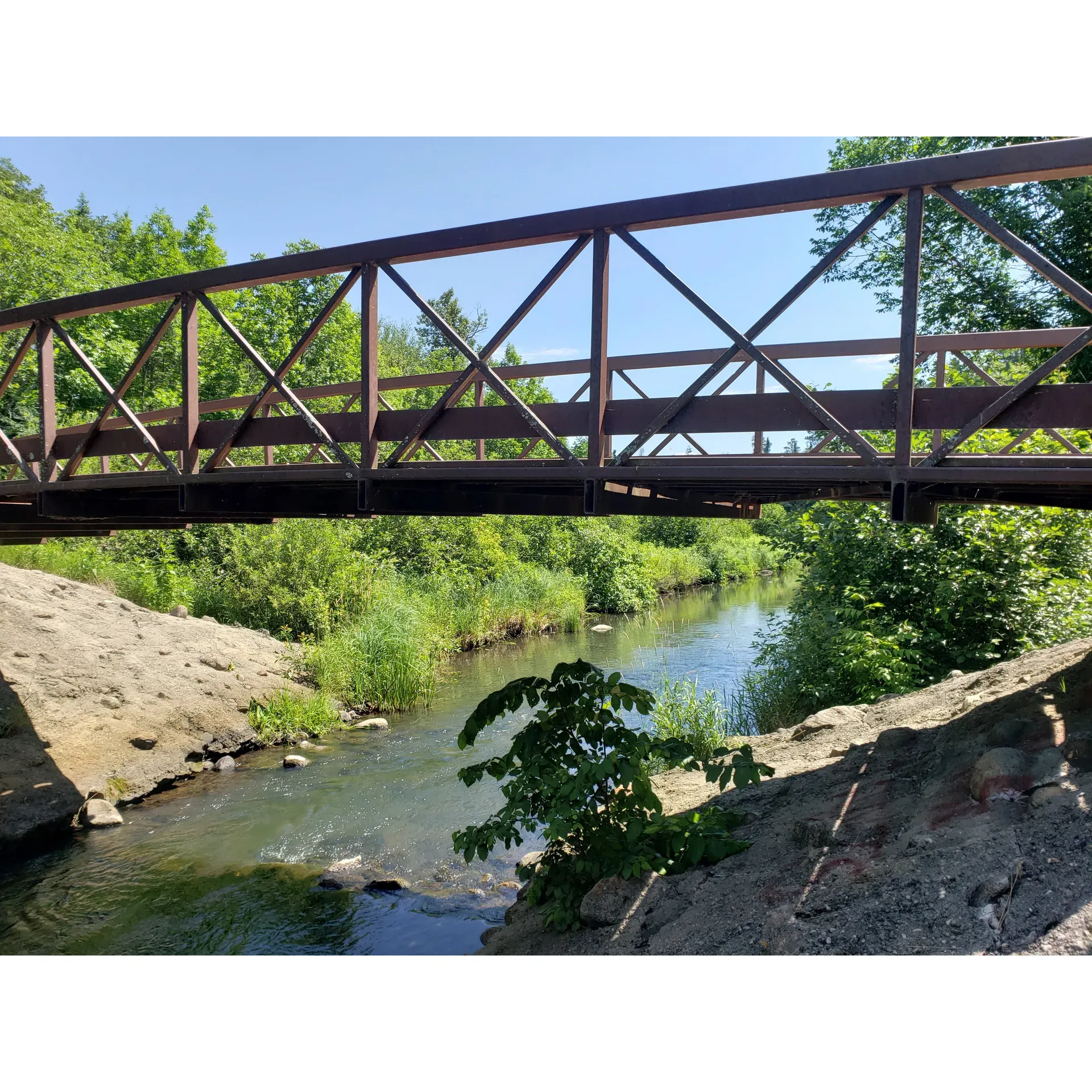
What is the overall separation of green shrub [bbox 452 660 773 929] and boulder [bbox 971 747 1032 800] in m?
1.54

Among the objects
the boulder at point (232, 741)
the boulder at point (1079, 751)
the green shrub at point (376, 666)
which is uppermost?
the boulder at point (1079, 751)

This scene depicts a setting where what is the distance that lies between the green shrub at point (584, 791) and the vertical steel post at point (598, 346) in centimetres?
181

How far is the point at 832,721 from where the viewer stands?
9.65m

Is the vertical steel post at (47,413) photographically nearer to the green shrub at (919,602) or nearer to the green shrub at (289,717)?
the green shrub at (289,717)

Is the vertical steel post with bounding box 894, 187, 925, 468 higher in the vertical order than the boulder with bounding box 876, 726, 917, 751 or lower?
higher

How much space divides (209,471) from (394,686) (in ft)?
28.4

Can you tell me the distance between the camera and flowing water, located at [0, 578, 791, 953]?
7988 millimetres

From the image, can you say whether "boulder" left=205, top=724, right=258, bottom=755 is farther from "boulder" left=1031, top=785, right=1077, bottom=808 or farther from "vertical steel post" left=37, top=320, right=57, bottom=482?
"boulder" left=1031, top=785, right=1077, bottom=808

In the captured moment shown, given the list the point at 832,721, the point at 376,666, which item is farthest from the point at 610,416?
the point at 376,666

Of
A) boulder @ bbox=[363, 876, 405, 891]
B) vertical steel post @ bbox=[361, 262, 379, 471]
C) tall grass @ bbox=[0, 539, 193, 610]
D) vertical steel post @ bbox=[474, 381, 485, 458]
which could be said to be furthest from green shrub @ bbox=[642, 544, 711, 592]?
vertical steel post @ bbox=[361, 262, 379, 471]

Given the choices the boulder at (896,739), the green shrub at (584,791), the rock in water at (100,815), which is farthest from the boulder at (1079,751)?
the rock in water at (100,815)

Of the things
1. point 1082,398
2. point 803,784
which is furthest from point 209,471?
point 1082,398

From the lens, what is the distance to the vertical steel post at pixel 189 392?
830 cm

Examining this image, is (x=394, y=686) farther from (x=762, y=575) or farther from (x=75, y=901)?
(x=762, y=575)
